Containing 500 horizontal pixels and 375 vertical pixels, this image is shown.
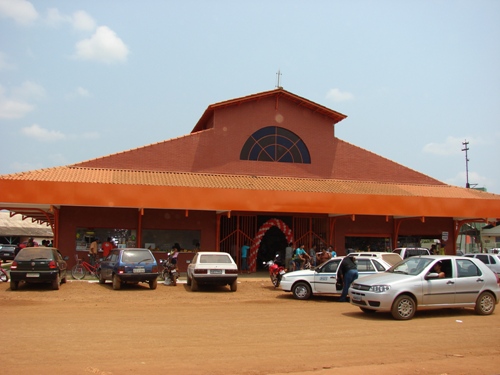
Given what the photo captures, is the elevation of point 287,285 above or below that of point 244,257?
below

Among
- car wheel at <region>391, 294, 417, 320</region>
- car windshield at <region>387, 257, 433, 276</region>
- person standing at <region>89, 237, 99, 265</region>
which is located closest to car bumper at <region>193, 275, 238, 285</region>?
car windshield at <region>387, 257, 433, 276</region>

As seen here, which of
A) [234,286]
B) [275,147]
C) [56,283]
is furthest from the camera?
[275,147]

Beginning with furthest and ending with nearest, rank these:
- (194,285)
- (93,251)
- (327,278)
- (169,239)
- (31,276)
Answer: (169,239), (93,251), (194,285), (31,276), (327,278)

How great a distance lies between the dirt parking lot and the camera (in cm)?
793

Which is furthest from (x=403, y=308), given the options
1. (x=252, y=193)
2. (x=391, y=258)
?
(x=252, y=193)

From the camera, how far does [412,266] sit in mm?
13484

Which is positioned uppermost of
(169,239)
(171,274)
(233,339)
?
(169,239)

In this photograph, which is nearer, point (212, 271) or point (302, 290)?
point (302, 290)

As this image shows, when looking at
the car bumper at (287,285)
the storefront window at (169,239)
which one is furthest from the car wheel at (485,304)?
the storefront window at (169,239)

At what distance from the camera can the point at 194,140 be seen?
2847 centimetres

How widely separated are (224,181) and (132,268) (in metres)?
9.01

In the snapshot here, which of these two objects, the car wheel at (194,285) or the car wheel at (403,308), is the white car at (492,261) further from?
the car wheel at (194,285)

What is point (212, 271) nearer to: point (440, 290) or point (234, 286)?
point (234, 286)

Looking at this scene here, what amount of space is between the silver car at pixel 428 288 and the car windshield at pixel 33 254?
10786mm
